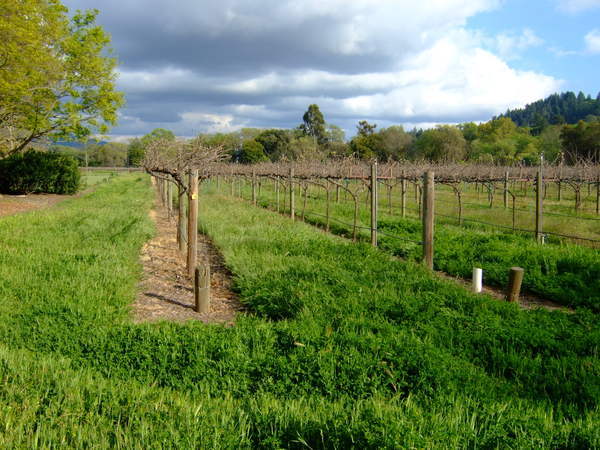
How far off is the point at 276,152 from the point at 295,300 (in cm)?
6454

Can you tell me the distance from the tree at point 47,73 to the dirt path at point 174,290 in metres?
10.7

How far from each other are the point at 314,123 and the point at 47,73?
6064 cm

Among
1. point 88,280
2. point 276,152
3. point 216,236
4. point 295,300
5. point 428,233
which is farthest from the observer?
point 276,152

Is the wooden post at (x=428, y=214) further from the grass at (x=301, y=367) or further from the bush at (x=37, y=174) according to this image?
the bush at (x=37, y=174)

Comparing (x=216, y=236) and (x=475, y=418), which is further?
(x=216, y=236)

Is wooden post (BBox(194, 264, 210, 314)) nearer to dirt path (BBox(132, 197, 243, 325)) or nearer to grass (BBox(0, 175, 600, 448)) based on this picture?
dirt path (BBox(132, 197, 243, 325))

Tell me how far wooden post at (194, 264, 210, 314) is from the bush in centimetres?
2482

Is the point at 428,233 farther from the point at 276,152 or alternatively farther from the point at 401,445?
the point at 276,152

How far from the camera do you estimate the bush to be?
2700 centimetres

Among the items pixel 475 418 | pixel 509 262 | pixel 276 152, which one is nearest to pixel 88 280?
pixel 475 418

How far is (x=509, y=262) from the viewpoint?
932cm

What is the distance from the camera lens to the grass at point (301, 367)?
313cm

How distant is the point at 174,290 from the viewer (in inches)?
315

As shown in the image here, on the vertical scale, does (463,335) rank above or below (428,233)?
below
